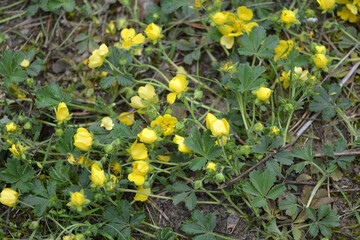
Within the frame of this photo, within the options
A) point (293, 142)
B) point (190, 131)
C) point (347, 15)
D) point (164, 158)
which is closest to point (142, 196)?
point (164, 158)

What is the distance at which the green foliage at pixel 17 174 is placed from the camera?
7.55 ft

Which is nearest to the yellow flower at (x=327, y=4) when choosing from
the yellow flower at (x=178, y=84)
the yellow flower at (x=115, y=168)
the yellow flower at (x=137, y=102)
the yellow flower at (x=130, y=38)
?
the yellow flower at (x=178, y=84)

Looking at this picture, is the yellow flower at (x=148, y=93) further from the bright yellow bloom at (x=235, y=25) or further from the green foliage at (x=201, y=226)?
the green foliage at (x=201, y=226)

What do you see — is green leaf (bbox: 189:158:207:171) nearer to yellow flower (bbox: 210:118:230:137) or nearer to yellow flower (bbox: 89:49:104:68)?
yellow flower (bbox: 210:118:230:137)

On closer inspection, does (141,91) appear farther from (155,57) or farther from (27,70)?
(27,70)

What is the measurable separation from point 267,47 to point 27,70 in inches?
69.3

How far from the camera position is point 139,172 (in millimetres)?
2088

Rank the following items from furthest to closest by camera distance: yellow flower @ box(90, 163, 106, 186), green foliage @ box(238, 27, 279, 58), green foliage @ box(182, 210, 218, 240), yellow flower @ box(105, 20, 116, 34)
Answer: yellow flower @ box(105, 20, 116, 34), green foliage @ box(238, 27, 279, 58), green foliage @ box(182, 210, 218, 240), yellow flower @ box(90, 163, 106, 186)

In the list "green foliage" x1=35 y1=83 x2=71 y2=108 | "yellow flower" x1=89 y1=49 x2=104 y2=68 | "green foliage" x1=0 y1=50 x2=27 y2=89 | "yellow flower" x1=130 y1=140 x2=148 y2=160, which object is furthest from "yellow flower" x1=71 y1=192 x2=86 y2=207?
"green foliage" x1=0 y1=50 x2=27 y2=89

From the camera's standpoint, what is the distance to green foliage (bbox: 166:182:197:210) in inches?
84.7

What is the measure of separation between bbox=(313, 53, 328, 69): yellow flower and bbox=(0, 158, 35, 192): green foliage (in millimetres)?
1929

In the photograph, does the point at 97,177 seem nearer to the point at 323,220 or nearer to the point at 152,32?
the point at 152,32

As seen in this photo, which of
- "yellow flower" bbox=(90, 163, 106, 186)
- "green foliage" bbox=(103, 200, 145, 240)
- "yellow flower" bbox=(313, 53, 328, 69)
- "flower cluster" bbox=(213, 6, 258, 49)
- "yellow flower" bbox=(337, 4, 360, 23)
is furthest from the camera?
"yellow flower" bbox=(337, 4, 360, 23)

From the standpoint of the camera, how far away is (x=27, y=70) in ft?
9.01
